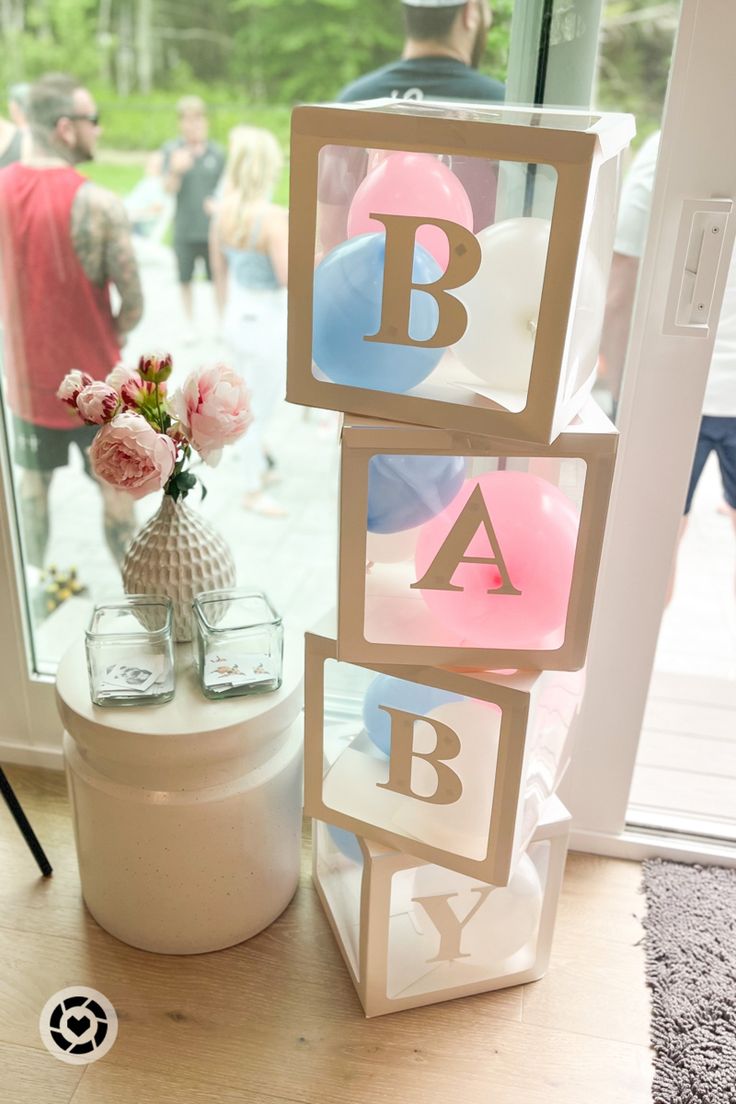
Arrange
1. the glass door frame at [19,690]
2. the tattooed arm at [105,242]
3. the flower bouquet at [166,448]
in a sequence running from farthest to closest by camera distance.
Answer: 1. the glass door frame at [19,690]
2. the tattooed arm at [105,242]
3. the flower bouquet at [166,448]

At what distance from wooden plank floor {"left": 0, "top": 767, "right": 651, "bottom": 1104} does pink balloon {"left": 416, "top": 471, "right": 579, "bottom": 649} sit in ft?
2.16

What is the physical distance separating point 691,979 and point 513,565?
859 millimetres

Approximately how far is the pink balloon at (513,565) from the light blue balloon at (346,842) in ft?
1.38

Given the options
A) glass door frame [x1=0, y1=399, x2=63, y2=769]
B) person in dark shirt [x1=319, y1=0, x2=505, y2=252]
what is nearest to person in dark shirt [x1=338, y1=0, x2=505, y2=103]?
person in dark shirt [x1=319, y1=0, x2=505, y2=252]

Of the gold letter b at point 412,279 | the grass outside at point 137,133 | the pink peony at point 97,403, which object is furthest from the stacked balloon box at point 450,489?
the grass outside at point 137,133

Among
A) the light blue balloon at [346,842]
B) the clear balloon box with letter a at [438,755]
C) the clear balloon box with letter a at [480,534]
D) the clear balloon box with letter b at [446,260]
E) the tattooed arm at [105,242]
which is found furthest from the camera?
the tattooed arm at [105,242]

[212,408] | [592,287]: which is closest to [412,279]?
[592,287]

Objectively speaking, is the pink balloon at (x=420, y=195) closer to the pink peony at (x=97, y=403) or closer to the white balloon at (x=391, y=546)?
the white balloon at (x=391, y=546)

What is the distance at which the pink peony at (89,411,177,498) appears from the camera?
4.70 ft

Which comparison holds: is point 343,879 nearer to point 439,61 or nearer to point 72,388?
point 72,388

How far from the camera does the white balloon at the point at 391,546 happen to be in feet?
4.20

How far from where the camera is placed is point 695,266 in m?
1.49

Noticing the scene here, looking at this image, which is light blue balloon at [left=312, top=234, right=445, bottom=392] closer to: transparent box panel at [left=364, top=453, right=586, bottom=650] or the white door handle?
transparent box panel at [left=364, top=453, right=586, bottom=650]

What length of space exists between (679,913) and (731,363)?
94 centimetres
